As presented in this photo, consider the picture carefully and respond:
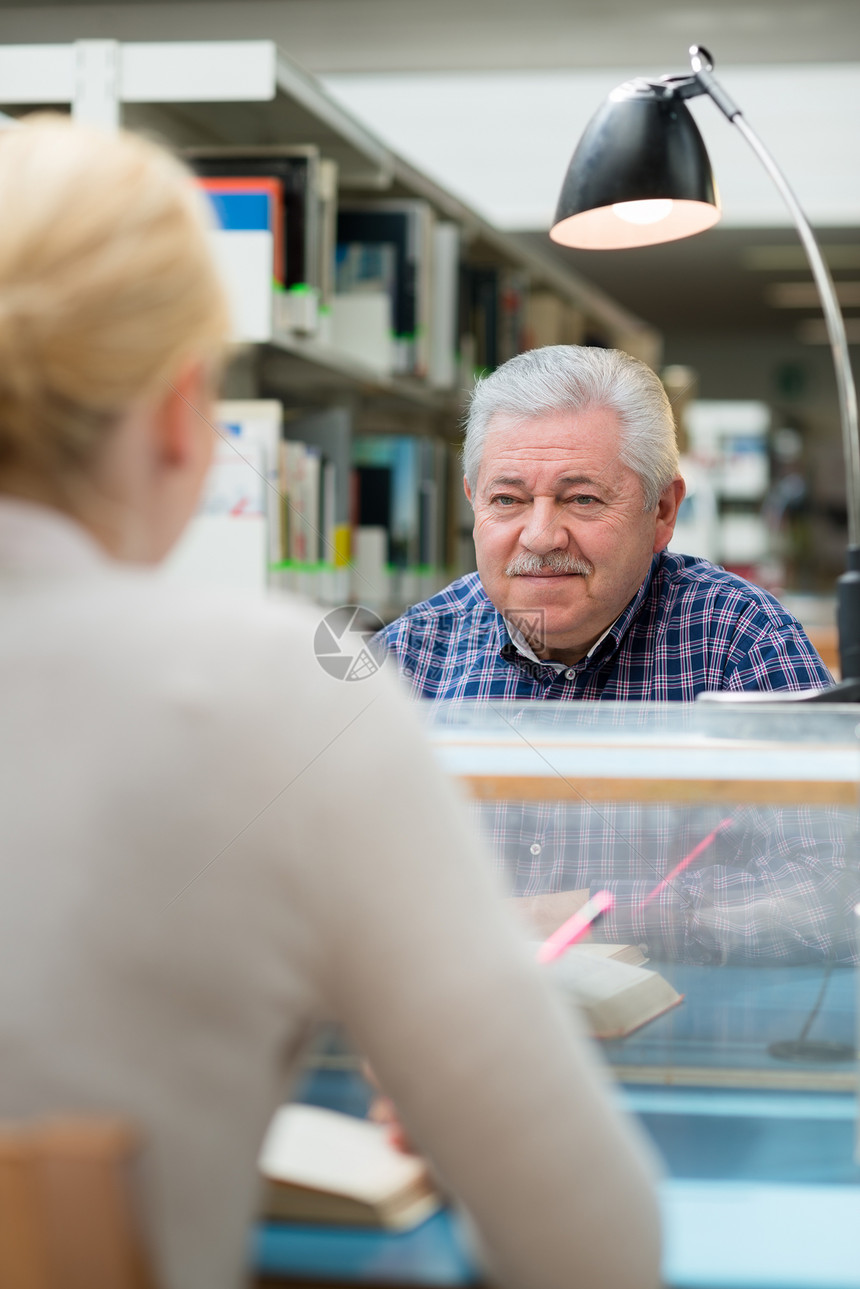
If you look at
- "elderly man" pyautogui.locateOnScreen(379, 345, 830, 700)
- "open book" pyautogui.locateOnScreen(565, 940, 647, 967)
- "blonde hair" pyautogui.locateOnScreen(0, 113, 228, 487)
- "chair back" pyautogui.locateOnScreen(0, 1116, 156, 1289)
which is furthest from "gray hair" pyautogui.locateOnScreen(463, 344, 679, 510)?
"chair back" pyautogui.locateOnScreen(0, 1116, 156, 1289)

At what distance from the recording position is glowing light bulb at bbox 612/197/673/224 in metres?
1.45

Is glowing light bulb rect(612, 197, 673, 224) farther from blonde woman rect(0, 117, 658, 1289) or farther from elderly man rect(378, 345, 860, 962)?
blonde woman rect(0, 117, 658, 1289)

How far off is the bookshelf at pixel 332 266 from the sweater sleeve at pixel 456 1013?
37.6 inches

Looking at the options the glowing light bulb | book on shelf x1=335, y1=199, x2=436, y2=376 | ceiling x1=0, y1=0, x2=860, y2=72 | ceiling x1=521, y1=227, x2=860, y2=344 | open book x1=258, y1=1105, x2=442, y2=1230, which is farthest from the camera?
ceiling x1=521, y1=227, x2=860, y2=344

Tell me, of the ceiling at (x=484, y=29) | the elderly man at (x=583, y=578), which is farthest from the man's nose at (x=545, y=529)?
the ceiling at (x=484, y=29)

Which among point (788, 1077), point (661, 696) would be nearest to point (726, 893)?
point (788, 1077)

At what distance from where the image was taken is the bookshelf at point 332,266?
6.98ft

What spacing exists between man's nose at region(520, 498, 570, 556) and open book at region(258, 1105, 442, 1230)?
2.93 ft

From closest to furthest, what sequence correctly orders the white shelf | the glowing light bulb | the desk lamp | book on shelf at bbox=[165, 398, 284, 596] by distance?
1. the desk lamp
2. the glowing light bulb
3. book on shelf at bbox=[165, 398, 284, 596]
4. the white shelf

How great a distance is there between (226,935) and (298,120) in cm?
223

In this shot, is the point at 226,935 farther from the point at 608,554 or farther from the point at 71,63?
the point at 71,63

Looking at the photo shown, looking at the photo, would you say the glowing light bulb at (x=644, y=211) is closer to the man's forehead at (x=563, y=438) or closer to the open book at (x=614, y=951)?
the man's forehead at (x=563, y=438)

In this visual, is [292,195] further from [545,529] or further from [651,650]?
[651,650]

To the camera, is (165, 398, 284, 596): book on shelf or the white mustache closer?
the white mustache
